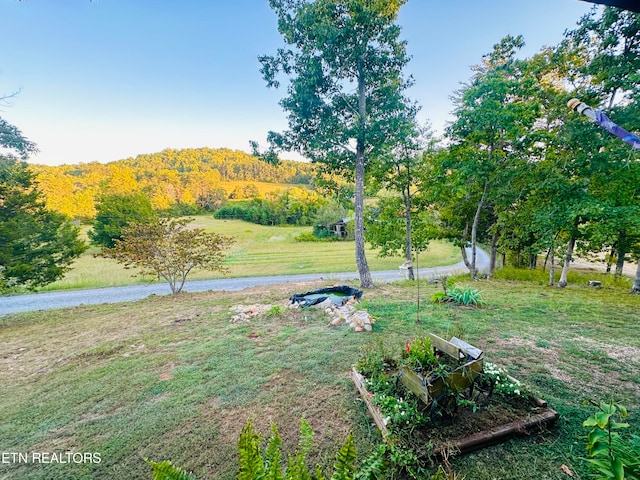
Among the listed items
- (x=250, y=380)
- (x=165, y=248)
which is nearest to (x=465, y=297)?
(x=250, y=380)

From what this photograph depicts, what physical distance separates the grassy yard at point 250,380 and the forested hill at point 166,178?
13087 millimetres

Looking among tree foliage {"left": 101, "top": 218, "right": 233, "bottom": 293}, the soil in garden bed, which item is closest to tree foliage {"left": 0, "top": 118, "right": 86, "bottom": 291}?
tree foliage {"left": 101, "top": 218, "right": 233, "bottom": 293}

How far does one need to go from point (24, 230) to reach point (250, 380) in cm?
1028

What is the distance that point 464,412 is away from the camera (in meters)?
1.93

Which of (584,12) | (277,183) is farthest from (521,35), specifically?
(277,183)

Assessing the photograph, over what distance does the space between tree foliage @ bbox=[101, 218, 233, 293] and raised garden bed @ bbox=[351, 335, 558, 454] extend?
7807 mm

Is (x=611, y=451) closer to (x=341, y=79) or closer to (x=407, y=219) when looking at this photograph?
(x=341, y=79)

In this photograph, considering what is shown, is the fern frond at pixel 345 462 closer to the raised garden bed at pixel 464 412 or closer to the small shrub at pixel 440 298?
the raised garden bed at pixel 464 412

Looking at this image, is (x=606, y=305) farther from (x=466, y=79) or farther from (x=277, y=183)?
(x=277, y=183)

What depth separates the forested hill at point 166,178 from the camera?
1080 inches

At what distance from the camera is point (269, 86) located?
6891 mm

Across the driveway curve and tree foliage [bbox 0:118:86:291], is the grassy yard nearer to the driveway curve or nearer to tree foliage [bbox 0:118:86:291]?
tree foliage [bbox 0:118:86:291]

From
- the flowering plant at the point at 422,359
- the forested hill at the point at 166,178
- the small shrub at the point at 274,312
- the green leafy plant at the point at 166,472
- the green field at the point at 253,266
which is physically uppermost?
the forested hill at the point at 166,178

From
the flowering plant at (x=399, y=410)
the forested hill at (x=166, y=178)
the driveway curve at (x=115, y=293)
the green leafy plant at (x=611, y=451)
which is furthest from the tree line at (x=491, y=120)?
the forested hill at (x=166, y=178)
